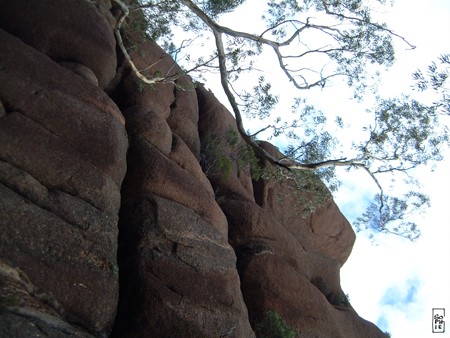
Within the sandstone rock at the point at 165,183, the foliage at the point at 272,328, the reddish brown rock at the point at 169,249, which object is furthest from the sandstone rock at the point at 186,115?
the foliage at the point at 272,328

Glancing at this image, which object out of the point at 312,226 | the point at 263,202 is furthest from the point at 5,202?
the point at 312,226

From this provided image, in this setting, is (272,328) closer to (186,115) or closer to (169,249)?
(169,249)

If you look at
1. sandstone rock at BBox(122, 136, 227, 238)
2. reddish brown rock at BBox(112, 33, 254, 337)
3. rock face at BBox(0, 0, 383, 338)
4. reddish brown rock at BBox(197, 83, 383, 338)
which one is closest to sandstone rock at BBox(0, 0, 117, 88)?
rock face at BBox(0, 0, 383, 338)

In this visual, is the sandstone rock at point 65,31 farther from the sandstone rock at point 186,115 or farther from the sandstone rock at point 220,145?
the sandstone rock at point 220,145

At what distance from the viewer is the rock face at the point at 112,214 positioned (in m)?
7.21

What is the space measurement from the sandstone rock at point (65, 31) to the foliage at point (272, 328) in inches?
271

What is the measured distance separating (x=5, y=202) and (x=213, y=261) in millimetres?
4238

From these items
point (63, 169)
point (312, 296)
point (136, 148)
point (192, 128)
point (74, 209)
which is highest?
point (192, 128)

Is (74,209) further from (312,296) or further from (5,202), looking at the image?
(312,296)

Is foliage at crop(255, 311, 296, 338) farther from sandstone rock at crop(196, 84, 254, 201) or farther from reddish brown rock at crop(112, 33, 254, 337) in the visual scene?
sandstone rock at crop(196, 84, 254, 201)

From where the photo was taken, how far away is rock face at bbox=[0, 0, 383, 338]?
284 inches

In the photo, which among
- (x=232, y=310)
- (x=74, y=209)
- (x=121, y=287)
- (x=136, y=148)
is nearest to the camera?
(x=74, y=209)

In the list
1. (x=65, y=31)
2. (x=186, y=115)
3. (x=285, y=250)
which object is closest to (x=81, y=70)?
(x=65, y=31)

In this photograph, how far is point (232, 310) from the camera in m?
9.55
